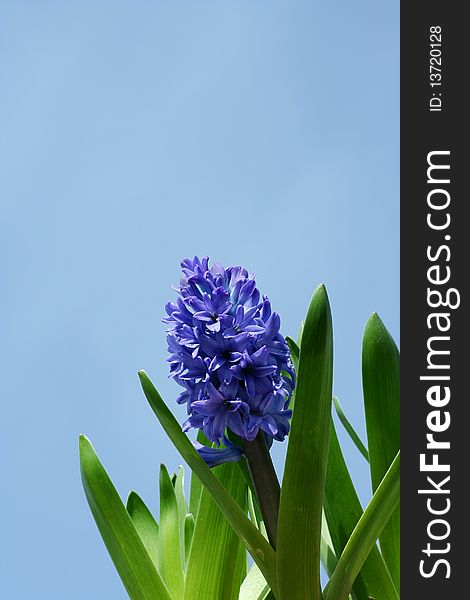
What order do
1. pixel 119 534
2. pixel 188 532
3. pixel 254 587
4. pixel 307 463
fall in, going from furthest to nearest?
pixel 188 532 < pixel 254 587 < pixel 119 534 < pixel 307 463

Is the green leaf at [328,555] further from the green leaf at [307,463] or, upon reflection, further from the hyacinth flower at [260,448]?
the green leaf at [307,463]

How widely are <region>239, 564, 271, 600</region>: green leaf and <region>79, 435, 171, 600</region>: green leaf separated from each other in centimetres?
14

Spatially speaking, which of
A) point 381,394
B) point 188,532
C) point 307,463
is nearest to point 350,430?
point 381,394

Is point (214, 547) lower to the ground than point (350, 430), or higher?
lower

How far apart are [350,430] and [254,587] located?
294 millimetres

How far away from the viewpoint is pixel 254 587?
52.3 inches

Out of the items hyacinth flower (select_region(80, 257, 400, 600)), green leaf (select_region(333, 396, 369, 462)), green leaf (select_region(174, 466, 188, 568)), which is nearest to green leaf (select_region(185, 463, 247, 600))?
hyacinth flower (select_region(80, 257, 400, 600))

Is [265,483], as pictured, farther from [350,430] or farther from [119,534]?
[350,430]

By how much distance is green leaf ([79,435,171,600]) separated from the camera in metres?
1.20

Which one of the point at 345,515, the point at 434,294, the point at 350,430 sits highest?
the point at 434,294

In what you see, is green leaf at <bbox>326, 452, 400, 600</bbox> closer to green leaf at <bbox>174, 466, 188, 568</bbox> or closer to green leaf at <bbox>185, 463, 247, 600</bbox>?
green leaf at <bbox>185, 463, 247, 600</bbox>

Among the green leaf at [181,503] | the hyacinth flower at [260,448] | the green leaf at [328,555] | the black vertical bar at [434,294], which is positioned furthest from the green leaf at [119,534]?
the black vertical bar at [434,294]

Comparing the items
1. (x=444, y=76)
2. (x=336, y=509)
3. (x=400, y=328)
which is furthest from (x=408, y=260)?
(x=336, y=509)

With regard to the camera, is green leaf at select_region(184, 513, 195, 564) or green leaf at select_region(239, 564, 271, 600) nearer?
green leaf at select_region(239, 564, 271, 600)
